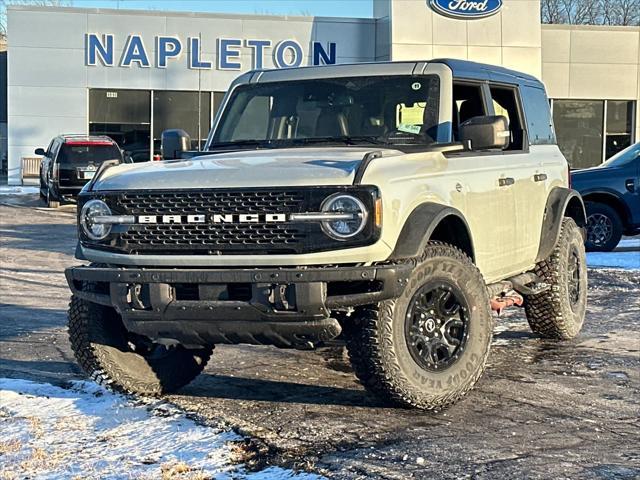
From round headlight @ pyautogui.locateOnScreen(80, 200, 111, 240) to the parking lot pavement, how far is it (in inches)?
44.3

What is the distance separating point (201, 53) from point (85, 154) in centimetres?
913

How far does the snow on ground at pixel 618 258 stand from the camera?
12.4 meters

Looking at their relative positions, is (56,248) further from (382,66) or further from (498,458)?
(498,458)

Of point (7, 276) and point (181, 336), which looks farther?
point (7, 276)

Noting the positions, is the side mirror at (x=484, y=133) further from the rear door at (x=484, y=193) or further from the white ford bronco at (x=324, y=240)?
the rear door at (x=484, y=193)

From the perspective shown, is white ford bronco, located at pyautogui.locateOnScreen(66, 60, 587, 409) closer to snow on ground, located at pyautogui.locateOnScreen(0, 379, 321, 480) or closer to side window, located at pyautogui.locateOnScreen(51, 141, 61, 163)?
snow on ground, located at pyautogui.locateOnScreen(0, 379, 321, 480)

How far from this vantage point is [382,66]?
6.42 meters

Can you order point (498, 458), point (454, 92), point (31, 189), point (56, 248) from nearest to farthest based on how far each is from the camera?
point (498, 458), point (454, 92), point (56, 248), point (31, 189)

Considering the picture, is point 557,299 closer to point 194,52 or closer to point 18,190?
point 18,190

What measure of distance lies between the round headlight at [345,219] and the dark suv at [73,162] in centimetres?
1750

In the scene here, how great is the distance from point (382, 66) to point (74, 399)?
2925 mm

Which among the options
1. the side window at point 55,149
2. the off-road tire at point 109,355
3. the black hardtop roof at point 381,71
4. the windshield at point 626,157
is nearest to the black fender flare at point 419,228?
the black hardtop roof at point 381,71

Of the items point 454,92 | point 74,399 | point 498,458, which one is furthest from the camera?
point 454,92

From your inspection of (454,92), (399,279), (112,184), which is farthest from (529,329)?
(112,184)
